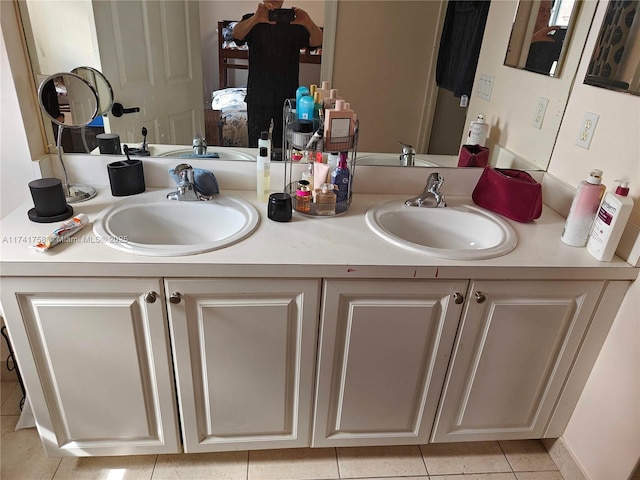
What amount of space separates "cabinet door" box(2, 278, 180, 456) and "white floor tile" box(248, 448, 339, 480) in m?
0.29

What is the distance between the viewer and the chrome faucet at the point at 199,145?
156 centimetres

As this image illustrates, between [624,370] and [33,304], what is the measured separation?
1666 millimetres

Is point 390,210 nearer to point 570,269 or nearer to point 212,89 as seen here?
point 570,269

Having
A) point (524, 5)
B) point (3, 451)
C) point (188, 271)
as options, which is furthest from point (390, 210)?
point (3, 451)

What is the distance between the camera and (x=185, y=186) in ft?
4.77

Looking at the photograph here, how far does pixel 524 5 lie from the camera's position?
5.06ft

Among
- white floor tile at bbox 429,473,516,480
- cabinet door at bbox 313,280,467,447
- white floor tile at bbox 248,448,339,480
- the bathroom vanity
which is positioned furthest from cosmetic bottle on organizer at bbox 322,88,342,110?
white floor tile at bbox 429,473,516,480

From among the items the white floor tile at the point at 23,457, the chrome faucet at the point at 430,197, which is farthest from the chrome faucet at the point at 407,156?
the white floor tile at the point at 23,457

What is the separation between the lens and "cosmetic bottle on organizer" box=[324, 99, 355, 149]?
1.37 m

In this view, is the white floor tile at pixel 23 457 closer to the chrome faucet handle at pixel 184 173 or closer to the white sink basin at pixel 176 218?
the white sink basin at pixel 176 218

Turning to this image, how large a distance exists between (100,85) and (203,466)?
4.31 feet

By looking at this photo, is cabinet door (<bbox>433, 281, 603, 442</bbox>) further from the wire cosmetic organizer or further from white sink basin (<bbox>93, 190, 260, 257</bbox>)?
white sink basin (<bbox>93, 190, 260, 257</bbox>)

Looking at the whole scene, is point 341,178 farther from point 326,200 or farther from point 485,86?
point 485,86

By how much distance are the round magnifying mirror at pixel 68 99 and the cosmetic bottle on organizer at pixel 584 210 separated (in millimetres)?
1510
